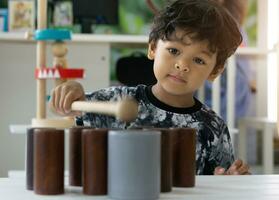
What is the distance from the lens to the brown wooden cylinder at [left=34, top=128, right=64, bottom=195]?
576mm

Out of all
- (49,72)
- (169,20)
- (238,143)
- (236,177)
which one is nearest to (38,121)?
(49,72)

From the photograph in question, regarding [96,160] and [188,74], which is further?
[188,74]

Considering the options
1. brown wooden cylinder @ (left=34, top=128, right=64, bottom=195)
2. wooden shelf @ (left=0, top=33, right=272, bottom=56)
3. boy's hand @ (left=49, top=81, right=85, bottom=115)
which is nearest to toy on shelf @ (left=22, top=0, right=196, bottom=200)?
brown wooden cylinder @ (left=34, top=128, right=64, bottom=195)

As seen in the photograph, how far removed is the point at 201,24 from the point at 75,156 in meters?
0.49

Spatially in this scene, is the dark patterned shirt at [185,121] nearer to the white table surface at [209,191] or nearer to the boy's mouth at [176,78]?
the boy's mouth at [176,78]

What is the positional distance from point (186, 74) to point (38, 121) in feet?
1.26

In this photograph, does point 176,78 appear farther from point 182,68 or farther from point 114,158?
point 114,158

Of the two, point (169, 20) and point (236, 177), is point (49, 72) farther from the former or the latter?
point (236, 177)

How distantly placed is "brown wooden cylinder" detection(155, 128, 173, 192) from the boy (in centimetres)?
Result: 34

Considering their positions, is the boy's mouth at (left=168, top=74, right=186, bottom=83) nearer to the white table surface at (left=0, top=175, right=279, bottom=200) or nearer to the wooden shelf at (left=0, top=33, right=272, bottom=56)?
the white table surface at (left=0, top=175, right=279, bottom=200)

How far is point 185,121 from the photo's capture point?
109 centimetres

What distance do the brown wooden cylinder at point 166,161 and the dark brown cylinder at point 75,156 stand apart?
3.8 inches

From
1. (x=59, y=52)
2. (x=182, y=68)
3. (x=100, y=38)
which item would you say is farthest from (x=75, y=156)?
(x=100, y=38)

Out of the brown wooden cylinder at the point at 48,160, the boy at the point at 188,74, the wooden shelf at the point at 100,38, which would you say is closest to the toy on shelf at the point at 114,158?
the brown wooden cylinder at the point at 48,160
